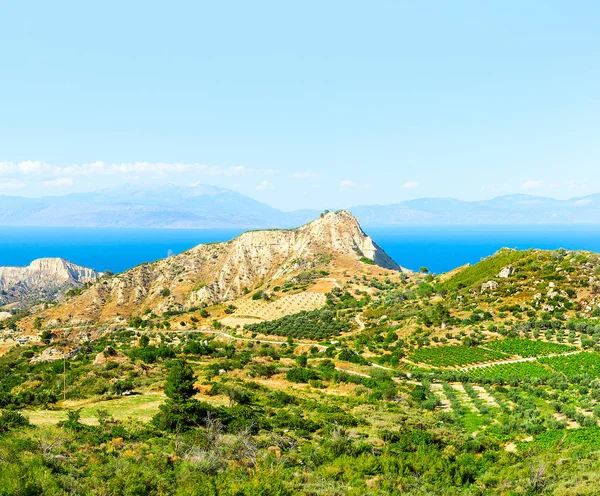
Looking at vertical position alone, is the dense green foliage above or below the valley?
above

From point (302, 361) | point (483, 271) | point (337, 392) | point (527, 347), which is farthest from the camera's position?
point (483, 271)

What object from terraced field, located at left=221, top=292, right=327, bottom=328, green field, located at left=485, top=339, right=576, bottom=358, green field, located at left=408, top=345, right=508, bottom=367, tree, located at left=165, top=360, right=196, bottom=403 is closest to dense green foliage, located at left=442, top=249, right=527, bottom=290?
green field, located at left=485, top=339, right=576, bottom=358

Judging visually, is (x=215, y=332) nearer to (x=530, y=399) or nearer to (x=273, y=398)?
(x=273, y=398)

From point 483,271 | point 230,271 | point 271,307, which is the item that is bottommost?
point 271,307

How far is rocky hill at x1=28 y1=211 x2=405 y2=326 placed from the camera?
111375mm

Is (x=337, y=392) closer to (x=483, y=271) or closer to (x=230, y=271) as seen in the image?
(x=483, y=271)

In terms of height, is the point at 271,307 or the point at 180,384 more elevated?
the point at 180,384

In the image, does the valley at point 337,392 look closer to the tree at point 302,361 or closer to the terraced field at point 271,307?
the terraced field at point 271,307

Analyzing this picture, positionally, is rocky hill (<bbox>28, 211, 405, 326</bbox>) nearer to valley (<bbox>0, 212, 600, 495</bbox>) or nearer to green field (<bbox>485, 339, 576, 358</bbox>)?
valley (<bbox>0, 212, 600, 495</bbox>)

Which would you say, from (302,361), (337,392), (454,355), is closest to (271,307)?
(302,361)

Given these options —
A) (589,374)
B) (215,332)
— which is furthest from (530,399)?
(215,332)

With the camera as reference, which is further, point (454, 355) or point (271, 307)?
point (271, 307)

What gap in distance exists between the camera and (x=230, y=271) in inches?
5266

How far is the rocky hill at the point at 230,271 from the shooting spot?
111 meters
